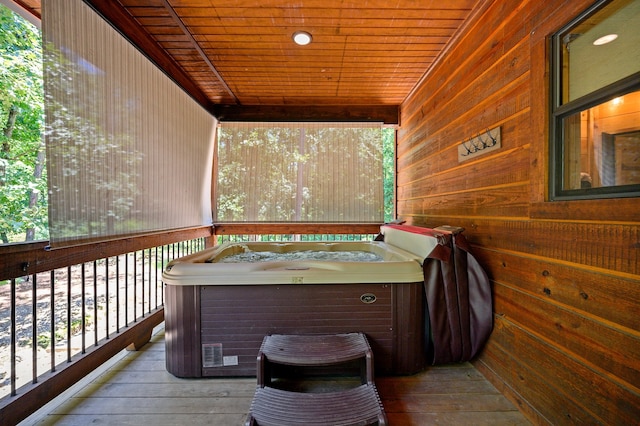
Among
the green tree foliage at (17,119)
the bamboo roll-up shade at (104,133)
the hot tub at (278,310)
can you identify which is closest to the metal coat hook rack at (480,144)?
the hot tub at (278,310)

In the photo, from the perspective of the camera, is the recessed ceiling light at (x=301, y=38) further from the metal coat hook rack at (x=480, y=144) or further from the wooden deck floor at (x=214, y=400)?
the wooden deck floor at (x=214, y=400)

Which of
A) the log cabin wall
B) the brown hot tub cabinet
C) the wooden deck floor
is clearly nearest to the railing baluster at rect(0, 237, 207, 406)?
the wooden deck floor

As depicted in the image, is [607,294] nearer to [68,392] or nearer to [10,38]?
[68,392]

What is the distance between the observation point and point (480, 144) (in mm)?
1748

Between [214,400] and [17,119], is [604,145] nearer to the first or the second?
[214,400]

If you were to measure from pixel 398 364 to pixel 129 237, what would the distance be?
6.67 feet

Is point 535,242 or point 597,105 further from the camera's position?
point 535,242

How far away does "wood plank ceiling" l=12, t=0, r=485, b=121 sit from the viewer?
179 centimetres

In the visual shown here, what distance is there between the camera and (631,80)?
927 mm

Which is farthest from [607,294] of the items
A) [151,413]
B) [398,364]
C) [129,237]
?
[129,237]

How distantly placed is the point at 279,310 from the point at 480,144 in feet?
5.48

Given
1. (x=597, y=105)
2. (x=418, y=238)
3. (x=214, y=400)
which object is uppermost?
(x=597, y=105)

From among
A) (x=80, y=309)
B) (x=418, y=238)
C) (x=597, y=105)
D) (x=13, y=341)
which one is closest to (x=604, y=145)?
(x=597, y=105)

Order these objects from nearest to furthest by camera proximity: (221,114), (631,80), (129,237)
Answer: (631,80)
(129,237)
(221,114)
